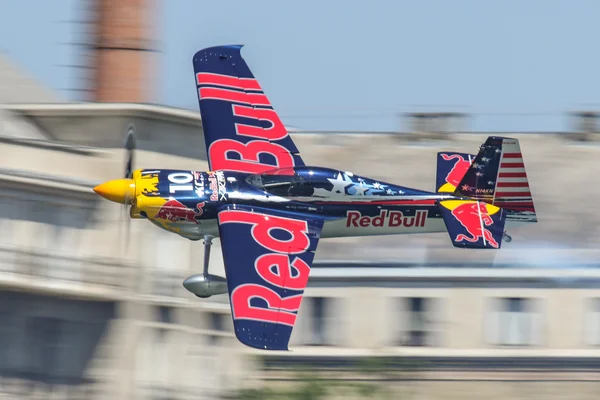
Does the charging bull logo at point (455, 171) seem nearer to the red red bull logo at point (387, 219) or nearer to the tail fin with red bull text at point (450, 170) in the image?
the tail fin with red bull text at point (450, 170)

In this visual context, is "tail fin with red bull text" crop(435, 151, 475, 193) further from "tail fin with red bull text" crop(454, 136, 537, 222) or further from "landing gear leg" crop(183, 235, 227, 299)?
"landing gear leg" crop(183, 235, 227, 299)

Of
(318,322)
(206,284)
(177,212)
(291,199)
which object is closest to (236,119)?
(291,199)

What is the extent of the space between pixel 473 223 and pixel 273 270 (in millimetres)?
4156

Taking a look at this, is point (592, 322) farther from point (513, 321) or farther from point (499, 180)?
point (499, 180)

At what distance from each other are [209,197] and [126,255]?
13287 mm

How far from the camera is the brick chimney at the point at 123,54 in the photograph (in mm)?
43625

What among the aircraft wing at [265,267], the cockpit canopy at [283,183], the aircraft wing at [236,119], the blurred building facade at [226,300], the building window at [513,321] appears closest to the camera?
the aircraft wing at [265,267]

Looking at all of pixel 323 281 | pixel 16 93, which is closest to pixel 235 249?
pixel 323 281

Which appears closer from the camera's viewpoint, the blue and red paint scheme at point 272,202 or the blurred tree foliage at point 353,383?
the blue and red paint scheme at point 272,202

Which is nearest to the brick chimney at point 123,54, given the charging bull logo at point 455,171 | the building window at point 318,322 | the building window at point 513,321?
the building window at point 318,322

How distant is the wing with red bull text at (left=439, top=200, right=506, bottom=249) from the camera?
27812mm

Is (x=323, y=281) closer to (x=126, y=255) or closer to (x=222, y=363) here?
(x=222, y=363)

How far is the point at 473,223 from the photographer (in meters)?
28.2

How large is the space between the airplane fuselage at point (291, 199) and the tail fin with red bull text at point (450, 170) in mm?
541
